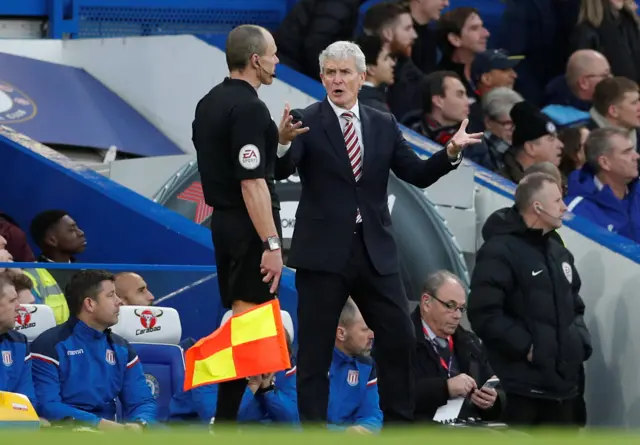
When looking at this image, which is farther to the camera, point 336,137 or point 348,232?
point 336,137

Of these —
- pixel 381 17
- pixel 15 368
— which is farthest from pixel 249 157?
→ pixel 381 17

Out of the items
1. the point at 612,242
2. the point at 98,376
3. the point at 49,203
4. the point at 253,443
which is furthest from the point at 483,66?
the point at 253,443

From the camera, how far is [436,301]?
28.6 ft

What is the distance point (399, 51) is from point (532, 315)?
3657 millimetres

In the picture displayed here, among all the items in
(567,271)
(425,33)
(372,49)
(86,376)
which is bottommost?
(86,376)

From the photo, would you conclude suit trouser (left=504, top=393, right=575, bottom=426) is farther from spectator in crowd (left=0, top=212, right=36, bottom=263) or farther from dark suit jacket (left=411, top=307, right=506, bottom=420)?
spectator in crowd (left=0, top=212, right=36, bottom=263)

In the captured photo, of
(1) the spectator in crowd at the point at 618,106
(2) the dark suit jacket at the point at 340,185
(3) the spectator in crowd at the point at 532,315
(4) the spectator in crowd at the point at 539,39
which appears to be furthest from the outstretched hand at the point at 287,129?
(4) the spectator in crowd at the point at 539,39

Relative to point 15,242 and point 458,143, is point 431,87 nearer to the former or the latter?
point 15,242

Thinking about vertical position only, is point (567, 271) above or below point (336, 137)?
below

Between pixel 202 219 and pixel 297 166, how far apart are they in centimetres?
388

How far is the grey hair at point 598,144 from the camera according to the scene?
1071 centimetres

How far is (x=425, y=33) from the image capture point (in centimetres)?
1298

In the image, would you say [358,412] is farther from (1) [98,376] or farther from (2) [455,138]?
(2) [455,138]

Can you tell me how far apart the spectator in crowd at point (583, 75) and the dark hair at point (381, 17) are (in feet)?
5.76
